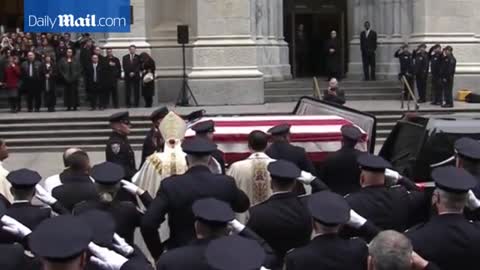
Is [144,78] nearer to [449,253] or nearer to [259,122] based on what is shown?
[259,122]

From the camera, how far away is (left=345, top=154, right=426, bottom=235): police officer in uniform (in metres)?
6.45

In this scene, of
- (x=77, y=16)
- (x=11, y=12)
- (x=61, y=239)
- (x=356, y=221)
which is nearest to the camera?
(x=61, y=239)

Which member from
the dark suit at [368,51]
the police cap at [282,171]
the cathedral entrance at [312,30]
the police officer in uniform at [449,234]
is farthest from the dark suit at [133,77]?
the police officer in uniform at [449,234]

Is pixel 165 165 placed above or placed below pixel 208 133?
below

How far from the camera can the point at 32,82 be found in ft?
79.1

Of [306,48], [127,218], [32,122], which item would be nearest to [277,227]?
[127,218]

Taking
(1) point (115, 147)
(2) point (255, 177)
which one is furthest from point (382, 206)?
(1) point (115, 147)

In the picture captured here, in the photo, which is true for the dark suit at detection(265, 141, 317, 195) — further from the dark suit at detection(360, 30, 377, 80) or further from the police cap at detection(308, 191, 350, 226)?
the dark suit at detection(360, 30, 377, 80)

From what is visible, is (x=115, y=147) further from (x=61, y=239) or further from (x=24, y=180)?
(x=61, y=239)

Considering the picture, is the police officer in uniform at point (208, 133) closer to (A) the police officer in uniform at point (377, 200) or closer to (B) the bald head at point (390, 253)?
(A) the police officer in uniform at point (377, 200)

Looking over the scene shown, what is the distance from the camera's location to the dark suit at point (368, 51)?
28156mm

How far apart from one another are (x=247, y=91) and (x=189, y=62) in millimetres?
2252

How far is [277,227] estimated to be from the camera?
652cm

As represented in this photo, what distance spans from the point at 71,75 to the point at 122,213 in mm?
18393
